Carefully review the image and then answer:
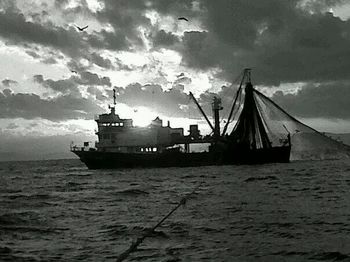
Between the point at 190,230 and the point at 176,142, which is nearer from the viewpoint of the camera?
the point at 190,230

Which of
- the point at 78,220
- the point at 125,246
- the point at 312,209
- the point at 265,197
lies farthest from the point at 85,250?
the point at 265,197

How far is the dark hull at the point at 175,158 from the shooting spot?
8568cm

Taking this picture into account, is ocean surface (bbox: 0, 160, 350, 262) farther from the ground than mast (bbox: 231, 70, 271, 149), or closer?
closer

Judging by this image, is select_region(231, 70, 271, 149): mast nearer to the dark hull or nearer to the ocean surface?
the dark hull

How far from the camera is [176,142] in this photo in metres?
95.1

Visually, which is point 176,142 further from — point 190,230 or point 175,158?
point 190,230

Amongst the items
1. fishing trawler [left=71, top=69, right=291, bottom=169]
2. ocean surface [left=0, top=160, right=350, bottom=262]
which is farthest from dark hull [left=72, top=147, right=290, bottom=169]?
ocean surface [left=0, top=160, right=350, bottom=262]

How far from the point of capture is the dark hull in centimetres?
8568

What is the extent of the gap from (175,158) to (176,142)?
7897mm

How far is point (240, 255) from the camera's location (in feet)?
41.2

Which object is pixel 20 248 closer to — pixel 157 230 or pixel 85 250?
pixel 85 250

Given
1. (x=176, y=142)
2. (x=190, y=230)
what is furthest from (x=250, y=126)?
(x=190, y=230)

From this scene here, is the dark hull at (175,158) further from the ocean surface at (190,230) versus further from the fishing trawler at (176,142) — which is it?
the ocean surface at (190,230)

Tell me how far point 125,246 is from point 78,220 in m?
A: 6.96
